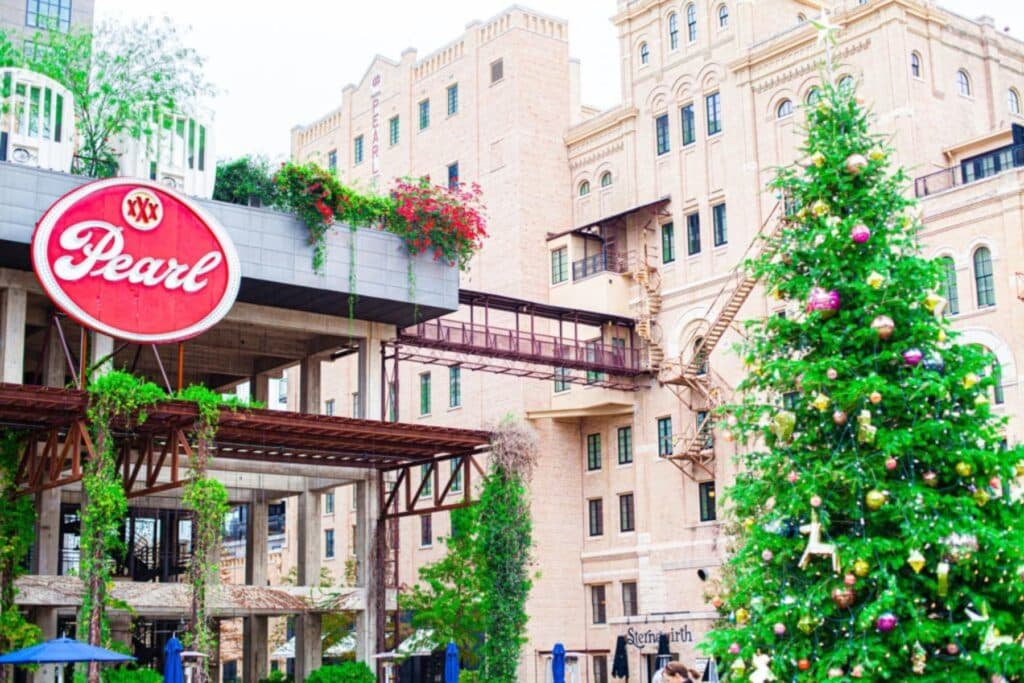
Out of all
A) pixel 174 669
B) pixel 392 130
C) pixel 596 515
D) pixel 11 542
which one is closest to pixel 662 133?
pixel 596 515

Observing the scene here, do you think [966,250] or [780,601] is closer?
[780,601]

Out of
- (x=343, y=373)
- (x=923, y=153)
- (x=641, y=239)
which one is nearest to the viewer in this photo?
(x=923, y=153)

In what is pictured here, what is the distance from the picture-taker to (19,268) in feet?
104

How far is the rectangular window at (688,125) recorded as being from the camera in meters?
54.4

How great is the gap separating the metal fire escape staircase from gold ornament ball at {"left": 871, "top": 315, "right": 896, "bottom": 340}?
31893 millimetres

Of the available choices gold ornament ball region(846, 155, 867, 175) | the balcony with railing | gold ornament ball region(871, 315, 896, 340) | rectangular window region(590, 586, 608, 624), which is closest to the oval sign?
gold ornament ball region(846, 155, 867, 175)

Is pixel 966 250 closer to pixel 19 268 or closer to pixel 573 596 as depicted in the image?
pixel 573 596

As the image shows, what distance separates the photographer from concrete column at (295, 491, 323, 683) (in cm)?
4153

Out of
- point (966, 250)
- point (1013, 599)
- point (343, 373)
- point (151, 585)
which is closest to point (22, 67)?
point (151, 585)

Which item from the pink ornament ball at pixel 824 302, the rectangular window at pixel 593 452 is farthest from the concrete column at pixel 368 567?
the pink ornament ball at pixel 824 302

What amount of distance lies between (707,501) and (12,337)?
27737mm

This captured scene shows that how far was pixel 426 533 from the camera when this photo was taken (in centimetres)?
6222

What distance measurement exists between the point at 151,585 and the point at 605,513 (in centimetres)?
2479

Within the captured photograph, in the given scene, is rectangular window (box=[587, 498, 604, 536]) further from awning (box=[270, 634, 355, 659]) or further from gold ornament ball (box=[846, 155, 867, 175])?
gold ornament ball (box=[846, 155, 867, 175])
